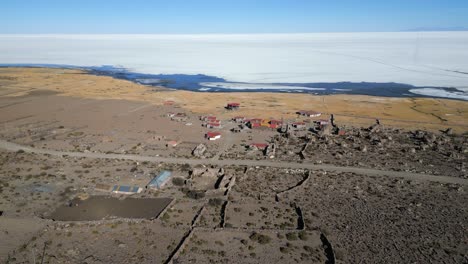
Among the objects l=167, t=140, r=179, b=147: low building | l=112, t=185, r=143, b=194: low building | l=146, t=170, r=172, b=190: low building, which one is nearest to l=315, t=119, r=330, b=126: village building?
l=167, t=140, r=179, b=147: low building

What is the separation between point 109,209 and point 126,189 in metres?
3.21

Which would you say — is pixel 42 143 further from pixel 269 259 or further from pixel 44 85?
pixel 44 85

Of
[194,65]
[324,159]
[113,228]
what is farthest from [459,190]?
[194,65]

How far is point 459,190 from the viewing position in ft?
102

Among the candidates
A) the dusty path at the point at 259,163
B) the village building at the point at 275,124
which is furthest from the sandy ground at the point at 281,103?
the dusty path at the point at 259,163

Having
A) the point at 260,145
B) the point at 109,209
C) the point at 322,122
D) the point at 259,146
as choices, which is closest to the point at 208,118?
the point at 260,145

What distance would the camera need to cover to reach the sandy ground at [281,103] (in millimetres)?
58906

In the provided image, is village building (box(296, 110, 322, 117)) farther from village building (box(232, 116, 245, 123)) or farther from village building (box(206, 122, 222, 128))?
village building (box(206, 122, 222, 128))

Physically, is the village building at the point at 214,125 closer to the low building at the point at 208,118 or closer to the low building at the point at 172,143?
the low building at the point at 208,118

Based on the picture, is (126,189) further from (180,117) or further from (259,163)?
(180,117)

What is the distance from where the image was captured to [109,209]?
2773cm

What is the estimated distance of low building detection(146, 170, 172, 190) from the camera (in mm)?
31386

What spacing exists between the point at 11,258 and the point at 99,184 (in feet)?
34.2

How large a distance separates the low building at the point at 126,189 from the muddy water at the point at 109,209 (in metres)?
1.01
